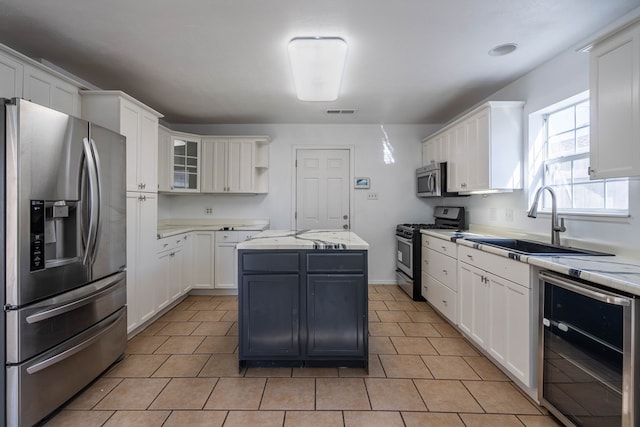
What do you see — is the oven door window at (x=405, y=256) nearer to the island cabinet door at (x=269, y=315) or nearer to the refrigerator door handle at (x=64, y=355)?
the island cabinet door at (x=269, y=315)

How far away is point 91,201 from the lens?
1942mm

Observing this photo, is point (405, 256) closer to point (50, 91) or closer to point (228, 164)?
point (228, 164)

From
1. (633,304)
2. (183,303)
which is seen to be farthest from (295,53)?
A: (183,303)

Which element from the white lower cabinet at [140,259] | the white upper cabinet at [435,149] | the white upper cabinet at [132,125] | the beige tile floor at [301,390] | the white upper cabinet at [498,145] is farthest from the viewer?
the white upper cabinet at [435,149]

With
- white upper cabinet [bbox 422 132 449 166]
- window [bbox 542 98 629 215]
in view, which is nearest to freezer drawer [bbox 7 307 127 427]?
window [bbox 542 98 629 215]

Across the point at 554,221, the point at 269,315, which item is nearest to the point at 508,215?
the point at 554,221

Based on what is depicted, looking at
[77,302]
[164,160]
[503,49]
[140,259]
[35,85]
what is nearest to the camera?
[77,302]

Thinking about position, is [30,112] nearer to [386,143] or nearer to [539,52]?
[539,52]

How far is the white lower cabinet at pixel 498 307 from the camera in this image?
6.23 feet

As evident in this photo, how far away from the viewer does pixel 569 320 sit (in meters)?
1.59

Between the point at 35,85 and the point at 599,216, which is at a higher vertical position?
the point at 35,85

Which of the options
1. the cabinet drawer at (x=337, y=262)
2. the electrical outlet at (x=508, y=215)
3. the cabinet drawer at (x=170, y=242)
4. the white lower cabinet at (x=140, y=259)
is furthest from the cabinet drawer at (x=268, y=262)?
the electrical outlet at (x=508, y=215)

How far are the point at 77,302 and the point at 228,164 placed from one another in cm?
275

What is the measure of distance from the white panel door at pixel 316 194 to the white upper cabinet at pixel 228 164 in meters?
0.75
